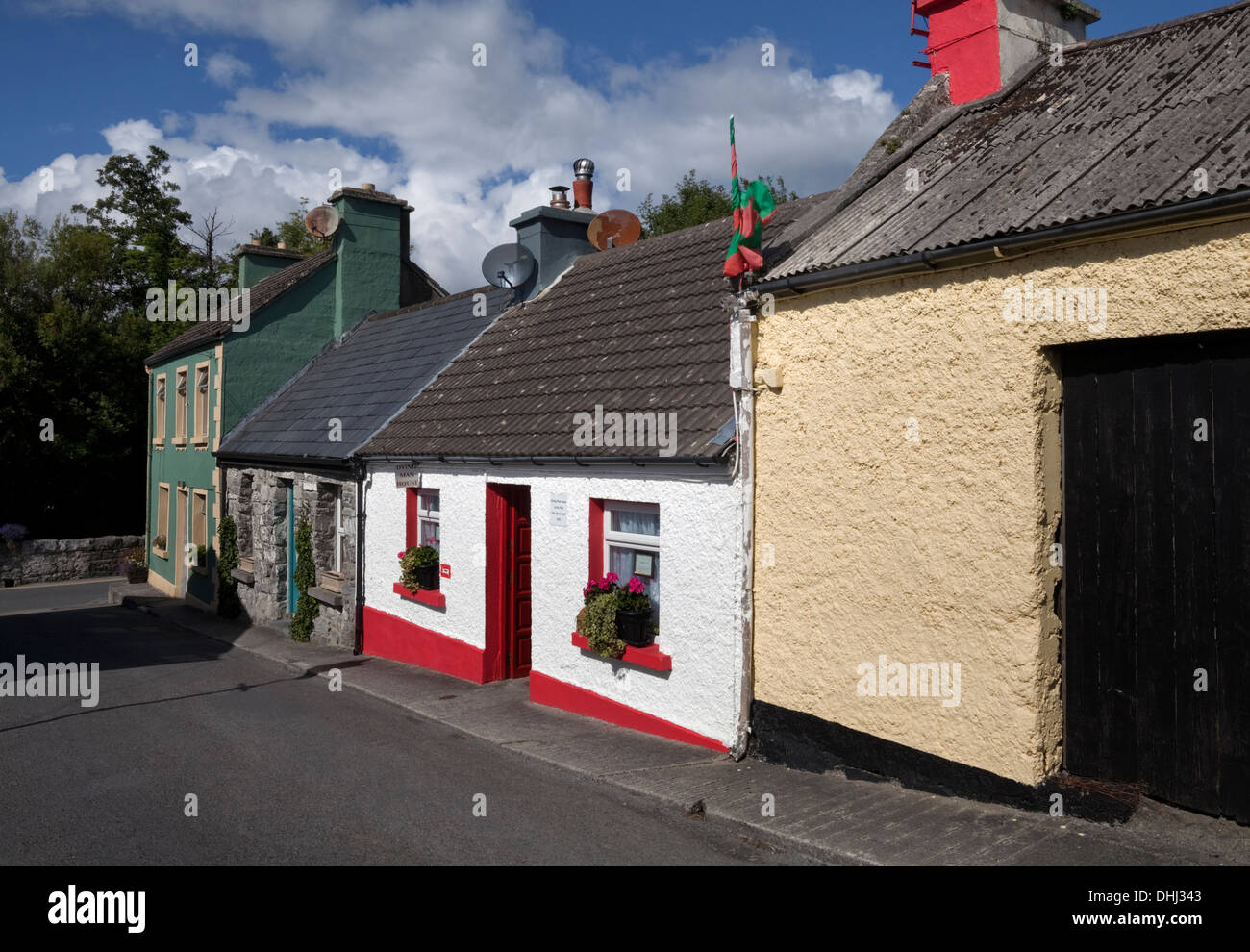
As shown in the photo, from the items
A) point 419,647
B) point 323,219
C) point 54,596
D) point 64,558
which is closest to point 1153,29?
point 419,647

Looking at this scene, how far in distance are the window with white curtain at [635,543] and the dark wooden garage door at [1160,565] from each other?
4.01 m

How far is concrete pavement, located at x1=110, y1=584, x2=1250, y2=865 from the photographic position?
5457mm

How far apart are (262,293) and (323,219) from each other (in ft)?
6.71

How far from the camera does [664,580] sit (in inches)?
349

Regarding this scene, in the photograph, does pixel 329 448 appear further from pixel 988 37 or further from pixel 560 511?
pixel 988 37

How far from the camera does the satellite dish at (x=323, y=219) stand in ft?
65.9

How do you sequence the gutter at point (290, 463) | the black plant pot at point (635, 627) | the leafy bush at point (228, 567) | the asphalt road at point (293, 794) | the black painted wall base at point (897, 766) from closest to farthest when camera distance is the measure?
the black painted wall base at point (897, 766)
the asphalt road at point (293, 794)
the black plant pot at point (635, 627)
the gutter at point (290, 463)
the leafy bush at point (228, 567)

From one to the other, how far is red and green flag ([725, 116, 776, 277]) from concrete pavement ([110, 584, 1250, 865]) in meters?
4.18

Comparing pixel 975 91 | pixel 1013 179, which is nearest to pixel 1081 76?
pixel 975 91

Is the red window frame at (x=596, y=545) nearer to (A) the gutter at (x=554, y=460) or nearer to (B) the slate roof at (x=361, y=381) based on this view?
(A) the gutter at (x=554, y=460)

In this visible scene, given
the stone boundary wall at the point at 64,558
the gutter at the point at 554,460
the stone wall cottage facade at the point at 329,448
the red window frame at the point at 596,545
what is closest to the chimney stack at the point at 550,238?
the stone wall cottage facade at the point at 329,448

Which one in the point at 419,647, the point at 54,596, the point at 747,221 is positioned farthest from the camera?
the point at 54,596
